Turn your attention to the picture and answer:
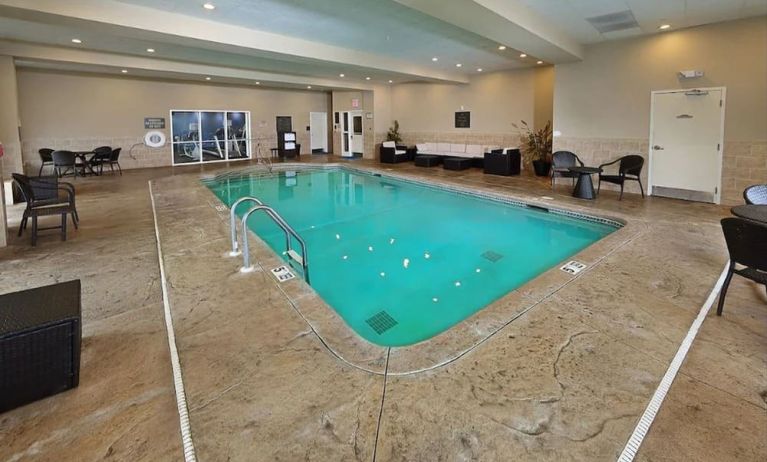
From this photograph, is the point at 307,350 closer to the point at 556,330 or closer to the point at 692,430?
the point at 556,330

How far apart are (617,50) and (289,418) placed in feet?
29.4

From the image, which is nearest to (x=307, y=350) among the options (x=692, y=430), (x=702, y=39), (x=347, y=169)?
(x=692, y=430)

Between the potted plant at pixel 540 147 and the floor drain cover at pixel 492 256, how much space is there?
21.1 feet

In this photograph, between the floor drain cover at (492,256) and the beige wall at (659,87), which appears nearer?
the floor drain cover at (492,256)

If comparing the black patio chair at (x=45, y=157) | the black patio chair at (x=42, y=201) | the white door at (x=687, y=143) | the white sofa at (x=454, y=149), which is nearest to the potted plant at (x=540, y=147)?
the white sofa at (x=454, y=149)

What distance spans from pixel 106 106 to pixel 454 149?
10.7 meters

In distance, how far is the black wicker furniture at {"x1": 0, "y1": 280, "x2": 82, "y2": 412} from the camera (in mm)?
2000

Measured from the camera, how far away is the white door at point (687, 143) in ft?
23.0

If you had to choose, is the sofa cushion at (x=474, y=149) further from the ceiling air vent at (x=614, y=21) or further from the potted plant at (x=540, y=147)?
the ceiling air vent at (x=614, y=21)

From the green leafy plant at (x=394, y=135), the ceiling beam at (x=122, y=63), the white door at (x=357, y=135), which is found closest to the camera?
the ceiling beam at (x=122, y=63)

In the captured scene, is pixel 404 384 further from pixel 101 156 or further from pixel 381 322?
pixel 101 156

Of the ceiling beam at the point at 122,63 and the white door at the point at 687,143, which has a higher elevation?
the ceiling beam at the point at 122,63

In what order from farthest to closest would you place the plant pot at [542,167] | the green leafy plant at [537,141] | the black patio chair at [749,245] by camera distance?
the green leafy plant at [537,141] < the plant pot at [542,167] < the black patio chair at [749,245]

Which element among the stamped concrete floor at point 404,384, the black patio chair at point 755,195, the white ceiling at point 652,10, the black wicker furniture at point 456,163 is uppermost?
the white ceiling at point 652,10
